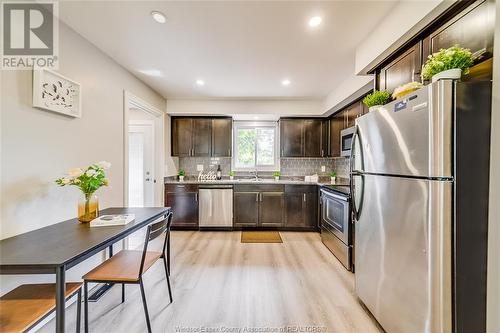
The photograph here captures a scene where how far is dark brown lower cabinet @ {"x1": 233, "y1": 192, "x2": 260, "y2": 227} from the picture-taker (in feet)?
13.7

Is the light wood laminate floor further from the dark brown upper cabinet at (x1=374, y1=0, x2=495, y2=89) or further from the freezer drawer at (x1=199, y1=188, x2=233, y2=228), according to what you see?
the dark brown upper cabinet at (x1=374, y1=0, x2=495, y2=89)

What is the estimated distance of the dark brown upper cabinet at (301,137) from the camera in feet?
14.6

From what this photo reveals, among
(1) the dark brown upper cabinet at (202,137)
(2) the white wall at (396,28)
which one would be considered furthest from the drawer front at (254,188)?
(2) the white wall at (396,28)

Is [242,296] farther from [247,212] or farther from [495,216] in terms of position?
[247,212]

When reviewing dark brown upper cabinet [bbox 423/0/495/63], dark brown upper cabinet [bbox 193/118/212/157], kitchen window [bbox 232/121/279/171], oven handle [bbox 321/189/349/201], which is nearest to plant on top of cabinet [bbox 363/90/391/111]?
dark brown upper cabinet [bbox 423/0/495/63]

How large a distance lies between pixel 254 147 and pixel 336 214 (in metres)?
2.47

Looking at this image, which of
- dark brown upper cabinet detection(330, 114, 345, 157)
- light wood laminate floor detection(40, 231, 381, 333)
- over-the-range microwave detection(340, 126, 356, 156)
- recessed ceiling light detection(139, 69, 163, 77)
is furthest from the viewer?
dark brown upper cabinet detection(330, 114, 345, 157)

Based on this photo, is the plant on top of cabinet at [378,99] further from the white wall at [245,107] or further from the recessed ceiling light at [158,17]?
the white wall at [245,107]

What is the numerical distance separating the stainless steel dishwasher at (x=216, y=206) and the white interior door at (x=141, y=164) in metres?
1.18

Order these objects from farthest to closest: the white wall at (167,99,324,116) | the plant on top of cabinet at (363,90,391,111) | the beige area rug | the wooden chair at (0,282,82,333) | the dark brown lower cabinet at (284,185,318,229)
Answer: the white wall at (167,99,324,116), the dark brown lower cabinet at (284,185,318,229), the beige area rug, the plant on top of cabinet at (363,90,391,111), the wooden chair at (0,282,82,333)

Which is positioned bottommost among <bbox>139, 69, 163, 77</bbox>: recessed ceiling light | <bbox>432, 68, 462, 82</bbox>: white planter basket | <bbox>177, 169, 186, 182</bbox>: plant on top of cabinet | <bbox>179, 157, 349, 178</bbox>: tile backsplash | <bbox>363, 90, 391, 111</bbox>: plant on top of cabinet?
<bbox>177, 169, 186, 182</bbox>: plant on top of cabinet

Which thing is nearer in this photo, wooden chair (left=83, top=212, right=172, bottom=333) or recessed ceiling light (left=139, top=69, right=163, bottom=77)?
wooden chair (left=83, top=212, right=172, bottom=333)

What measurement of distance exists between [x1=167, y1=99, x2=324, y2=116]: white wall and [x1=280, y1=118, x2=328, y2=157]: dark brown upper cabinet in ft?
0.72

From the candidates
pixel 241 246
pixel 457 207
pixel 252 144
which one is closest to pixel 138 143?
pixel 252 144
